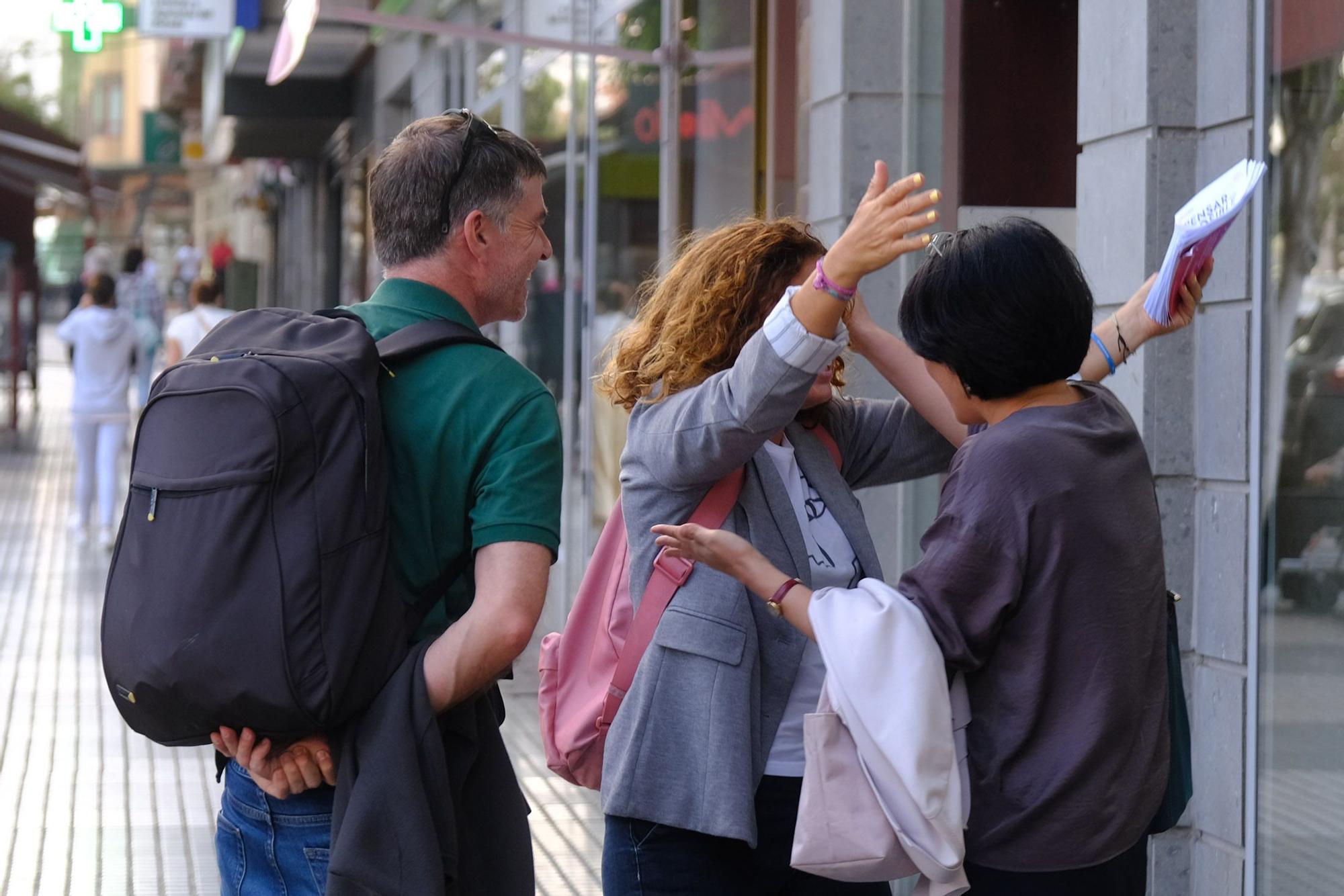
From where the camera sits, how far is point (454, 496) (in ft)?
7.86

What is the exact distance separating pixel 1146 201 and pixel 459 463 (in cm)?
198

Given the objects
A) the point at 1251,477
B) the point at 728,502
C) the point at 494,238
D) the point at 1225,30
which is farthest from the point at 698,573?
the point at 1225,30

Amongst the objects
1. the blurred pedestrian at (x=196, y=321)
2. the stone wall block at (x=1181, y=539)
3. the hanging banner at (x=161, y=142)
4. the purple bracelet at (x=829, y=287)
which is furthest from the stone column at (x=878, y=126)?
the hanging banner at (x=161, y=142)

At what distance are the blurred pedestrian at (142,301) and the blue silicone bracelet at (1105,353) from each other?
19.1 metres

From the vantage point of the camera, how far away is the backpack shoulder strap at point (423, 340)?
240 cm

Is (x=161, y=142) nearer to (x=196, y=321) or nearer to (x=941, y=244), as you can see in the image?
(x=196, y=321)

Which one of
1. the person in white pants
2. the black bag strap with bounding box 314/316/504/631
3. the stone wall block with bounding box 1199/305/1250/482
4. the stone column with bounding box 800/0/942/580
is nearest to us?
the black bag strap with bounding box 314/316/504/631

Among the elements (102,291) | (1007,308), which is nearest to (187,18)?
(102,291)

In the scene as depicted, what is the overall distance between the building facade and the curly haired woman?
738 mm

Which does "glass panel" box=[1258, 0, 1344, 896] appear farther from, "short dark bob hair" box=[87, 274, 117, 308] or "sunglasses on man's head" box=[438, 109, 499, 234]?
"short dark bob hair" box=[87, 274, 117, 308]

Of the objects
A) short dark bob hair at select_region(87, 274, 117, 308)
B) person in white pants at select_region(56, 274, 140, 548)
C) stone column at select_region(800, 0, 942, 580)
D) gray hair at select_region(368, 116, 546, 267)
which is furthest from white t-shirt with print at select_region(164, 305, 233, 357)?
gray hair at select_region(368, 116, 546, 267)

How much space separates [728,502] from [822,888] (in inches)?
25.8

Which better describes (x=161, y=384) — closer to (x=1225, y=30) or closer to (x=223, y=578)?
(x=223, y=578)

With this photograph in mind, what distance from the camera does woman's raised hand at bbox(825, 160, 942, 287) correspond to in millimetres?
2293
